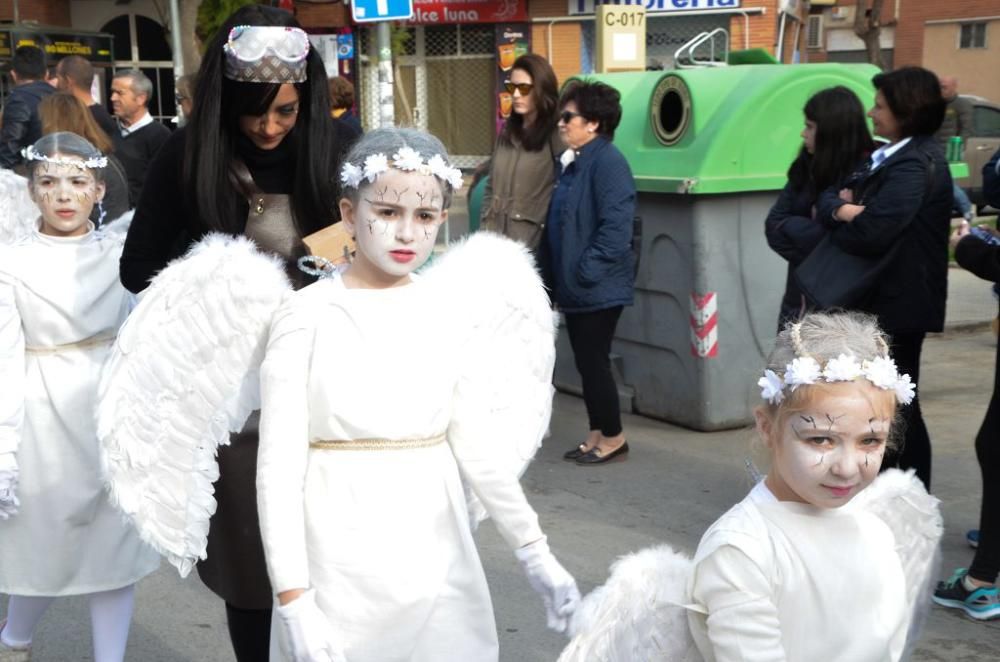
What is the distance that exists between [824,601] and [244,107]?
5.44 ft

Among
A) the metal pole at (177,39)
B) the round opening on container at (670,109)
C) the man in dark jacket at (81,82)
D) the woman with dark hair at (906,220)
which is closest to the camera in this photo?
the woman with dark hair at (906,220)

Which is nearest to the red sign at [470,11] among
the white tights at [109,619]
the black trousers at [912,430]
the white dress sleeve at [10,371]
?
the black trousers at [912,430]

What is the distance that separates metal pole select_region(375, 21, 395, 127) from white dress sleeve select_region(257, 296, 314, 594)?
17.7 feet

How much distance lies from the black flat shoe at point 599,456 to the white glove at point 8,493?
3009 mm

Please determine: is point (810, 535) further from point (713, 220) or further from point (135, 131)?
point (135, 131)

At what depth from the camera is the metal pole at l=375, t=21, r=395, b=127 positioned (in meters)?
7.64

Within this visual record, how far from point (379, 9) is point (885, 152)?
12.1 feet

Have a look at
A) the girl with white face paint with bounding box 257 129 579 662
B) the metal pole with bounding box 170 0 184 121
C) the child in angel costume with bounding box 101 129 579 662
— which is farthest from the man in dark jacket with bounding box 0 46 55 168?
the metal pole with bounding box 170 0 184 121

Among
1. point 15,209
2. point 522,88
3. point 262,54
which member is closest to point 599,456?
point 522,88

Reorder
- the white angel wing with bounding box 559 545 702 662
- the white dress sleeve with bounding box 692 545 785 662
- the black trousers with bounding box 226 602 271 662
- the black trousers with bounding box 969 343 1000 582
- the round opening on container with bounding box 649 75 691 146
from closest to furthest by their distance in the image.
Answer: the white dress sleeve with bounding box 692 545 785 662 < the white angel wing with bounding box 559 545 702 662 < the black trousers with bounding box 226 602 271 662 < the black trousers with bounding box 969 343 1000 582 < the round opening on container with bounding box 649 75 691 146

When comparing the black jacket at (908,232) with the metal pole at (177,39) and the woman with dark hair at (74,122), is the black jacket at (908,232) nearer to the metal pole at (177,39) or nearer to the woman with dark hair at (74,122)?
the woman with dark hair at (74,122)

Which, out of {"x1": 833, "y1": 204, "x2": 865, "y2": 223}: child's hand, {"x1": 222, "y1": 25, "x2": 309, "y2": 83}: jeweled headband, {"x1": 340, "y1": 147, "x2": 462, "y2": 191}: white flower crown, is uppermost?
{"x1": 222, "y1": 25, "x2": 309, "y2": 83}: jeweled headband

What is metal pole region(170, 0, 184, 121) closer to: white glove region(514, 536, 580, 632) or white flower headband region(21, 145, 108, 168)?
white flower headband region(21, 145, 108, 168)

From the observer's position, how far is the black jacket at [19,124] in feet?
24.7
